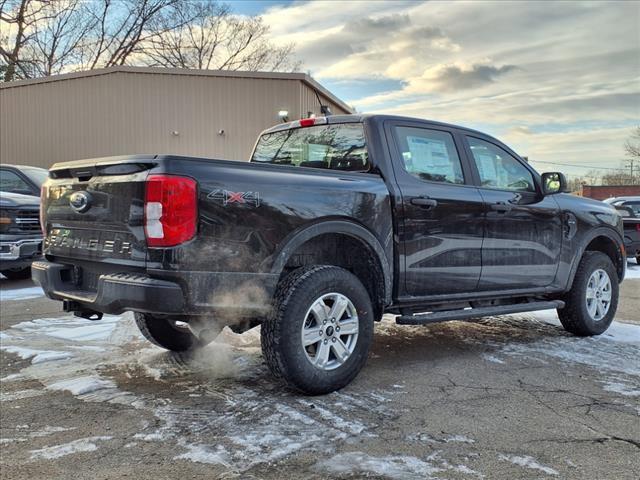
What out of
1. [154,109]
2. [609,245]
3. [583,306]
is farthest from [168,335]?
[154,109]

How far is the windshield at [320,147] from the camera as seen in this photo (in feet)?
14.4

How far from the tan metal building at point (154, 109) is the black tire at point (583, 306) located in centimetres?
1125

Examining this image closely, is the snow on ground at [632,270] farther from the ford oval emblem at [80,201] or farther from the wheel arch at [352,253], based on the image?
the ford oval emblem at [80,201]

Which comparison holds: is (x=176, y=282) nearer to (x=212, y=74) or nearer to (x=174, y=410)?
(x=174, y=410)

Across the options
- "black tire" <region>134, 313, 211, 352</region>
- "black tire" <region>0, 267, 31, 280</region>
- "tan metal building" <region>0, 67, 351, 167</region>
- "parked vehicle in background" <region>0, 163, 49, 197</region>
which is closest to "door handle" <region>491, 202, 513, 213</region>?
"black tire" <region>134, 313, 211, 352</region>

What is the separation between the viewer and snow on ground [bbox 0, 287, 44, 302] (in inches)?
295

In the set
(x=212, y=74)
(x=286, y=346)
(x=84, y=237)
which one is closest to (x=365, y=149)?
(x=286, y=346)

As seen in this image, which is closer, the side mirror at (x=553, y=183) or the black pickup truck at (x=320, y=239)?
the black pickup truck at (x=320, y=239)

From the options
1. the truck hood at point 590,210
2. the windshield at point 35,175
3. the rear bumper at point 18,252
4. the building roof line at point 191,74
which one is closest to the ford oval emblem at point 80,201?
the truck hood at point 590,210

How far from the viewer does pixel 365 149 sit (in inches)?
170

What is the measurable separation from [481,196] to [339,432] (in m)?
2.42

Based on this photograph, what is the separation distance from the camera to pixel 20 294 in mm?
7797

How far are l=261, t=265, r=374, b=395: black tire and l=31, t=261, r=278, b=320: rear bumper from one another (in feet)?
0.47

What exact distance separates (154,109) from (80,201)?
14.1 m
